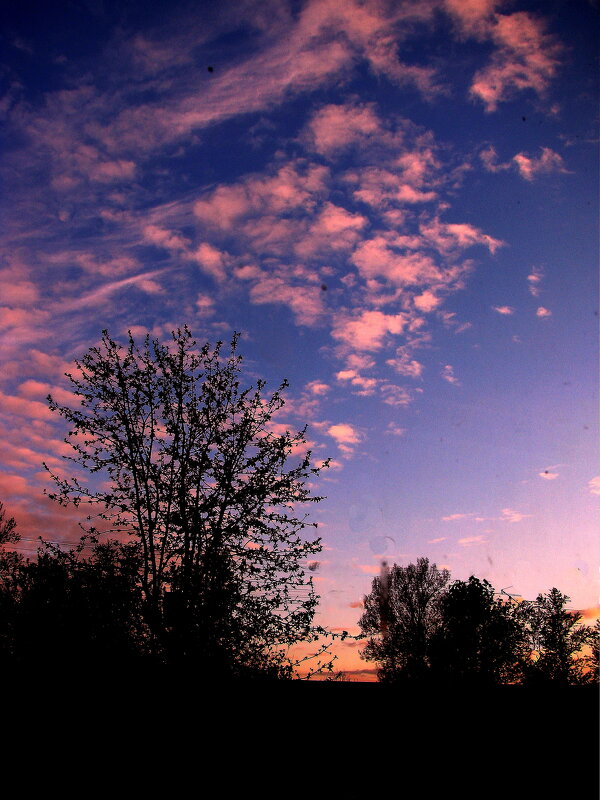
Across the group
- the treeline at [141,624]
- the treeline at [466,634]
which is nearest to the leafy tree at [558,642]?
the treeline at [466,634]

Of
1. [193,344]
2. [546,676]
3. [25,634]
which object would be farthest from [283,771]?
[546,676]

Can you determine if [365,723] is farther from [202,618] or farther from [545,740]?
[202,618]

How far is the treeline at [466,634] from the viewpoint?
3544 cm

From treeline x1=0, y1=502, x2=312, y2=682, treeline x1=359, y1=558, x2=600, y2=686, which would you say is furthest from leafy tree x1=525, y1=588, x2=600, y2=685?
treeline x1=0, y1=502, x2=312, y2=682

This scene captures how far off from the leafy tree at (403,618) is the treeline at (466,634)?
76 mm

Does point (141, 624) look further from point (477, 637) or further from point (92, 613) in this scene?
point (477, 637)

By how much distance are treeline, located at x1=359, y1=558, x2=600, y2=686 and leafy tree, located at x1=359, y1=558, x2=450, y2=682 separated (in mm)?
76

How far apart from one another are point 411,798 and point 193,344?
13.8m

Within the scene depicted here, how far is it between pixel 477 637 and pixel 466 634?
869 mm

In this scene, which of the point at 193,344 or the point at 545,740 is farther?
the point at 193,344

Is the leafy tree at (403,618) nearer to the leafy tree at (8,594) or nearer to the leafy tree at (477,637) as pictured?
the leafy tree at (477,637)

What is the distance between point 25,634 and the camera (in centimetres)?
1820

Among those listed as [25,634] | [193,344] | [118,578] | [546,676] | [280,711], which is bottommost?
[546,676]

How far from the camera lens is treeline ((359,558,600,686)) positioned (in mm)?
35438
